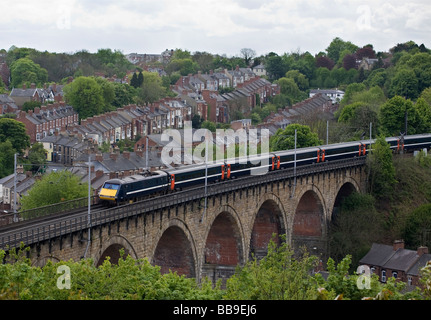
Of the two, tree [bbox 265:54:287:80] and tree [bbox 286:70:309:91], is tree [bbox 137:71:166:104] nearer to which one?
tree [bbox 286:70:309:91]

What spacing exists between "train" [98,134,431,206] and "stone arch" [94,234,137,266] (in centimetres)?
304

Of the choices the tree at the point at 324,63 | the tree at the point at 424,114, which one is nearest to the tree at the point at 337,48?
the tree at the point at 324,63

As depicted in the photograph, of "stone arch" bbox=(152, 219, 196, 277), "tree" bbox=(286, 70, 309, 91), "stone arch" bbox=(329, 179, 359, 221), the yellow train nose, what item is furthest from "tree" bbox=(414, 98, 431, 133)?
"tree" bbox=(286, 70, 309, 91)

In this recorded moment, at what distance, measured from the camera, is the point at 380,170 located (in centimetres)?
6612

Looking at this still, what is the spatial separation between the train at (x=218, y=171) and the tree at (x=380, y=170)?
1872 millimetres

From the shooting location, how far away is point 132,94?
116438 millimetres

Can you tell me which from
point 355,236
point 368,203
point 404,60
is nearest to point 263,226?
point 355,236

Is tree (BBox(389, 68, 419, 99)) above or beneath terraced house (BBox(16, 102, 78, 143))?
above

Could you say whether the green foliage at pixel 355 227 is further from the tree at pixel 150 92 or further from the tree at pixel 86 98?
the tree at pixel 150 92

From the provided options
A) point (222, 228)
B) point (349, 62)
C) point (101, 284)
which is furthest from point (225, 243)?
point (349, 62)

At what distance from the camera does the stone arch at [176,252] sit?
4238 cm

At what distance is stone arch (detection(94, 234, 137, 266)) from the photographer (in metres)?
34.5

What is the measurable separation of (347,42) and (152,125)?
103 m

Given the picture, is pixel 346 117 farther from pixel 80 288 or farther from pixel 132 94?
pixel 80 288
